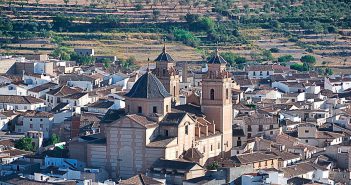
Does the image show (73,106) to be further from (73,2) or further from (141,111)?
(73,2)

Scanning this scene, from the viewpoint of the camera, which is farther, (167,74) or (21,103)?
(21,103)

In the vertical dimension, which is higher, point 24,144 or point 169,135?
point 169,135

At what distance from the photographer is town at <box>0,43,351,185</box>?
53.4 meters

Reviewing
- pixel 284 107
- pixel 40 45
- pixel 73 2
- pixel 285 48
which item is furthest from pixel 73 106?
pixel 73 2

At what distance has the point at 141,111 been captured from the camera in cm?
5622

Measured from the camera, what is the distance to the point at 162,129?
5550cm

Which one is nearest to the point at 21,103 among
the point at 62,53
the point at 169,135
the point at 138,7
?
the point at 169,135

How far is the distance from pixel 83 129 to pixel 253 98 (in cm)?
1435

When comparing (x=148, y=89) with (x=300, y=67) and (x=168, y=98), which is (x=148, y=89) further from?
(x=300, y=67)

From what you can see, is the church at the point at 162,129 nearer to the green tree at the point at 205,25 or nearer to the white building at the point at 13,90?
the white building at the point at 13,90

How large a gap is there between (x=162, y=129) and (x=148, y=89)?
1771 millimetres

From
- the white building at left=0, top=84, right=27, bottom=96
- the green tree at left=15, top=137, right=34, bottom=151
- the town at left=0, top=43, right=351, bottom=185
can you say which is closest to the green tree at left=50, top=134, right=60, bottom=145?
the town at left=0, top=43, right=351, bottom=185

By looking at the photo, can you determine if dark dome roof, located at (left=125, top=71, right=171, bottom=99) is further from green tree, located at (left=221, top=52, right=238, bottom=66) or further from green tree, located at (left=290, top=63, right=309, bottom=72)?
green tree, located at (left=221, top=52, right=238, bottom=66)

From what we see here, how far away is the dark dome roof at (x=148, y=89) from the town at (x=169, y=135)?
4 centimetres
